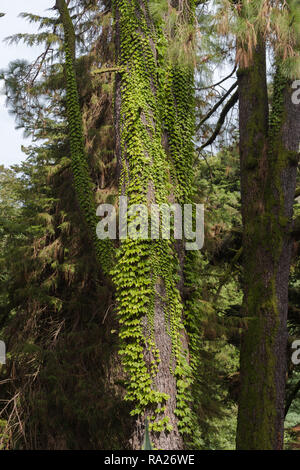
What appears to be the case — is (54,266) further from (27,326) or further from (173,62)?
(173,62)

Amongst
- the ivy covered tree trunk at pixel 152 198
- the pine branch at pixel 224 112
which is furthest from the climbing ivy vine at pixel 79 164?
the pine branch at pixel 224 112

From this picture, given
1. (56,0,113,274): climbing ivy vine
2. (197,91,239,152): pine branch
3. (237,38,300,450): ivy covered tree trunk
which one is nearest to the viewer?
(237,38,300,450): ivy covered tree trunk

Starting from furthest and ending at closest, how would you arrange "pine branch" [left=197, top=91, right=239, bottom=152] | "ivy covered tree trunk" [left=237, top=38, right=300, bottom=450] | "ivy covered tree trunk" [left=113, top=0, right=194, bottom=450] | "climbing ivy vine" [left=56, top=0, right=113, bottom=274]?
"pine branch" [left=197, top=91, right=239, bottom=152], "climbing ivy vine" [left=56, top=0, right=113, bottom=274], "ivy covered tree trunk" [left=237, top=38, right=300, bottom=450], "ivy covered tree trunk" [left=113, top=0, right=194, bottom=450]

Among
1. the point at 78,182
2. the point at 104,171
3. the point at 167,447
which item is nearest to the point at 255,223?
the point at 78,182

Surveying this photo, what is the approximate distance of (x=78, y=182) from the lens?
247 inches

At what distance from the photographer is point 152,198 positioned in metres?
4.78

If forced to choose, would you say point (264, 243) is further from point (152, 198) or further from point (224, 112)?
point (224, 112)

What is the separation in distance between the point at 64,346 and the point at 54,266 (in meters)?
1.40

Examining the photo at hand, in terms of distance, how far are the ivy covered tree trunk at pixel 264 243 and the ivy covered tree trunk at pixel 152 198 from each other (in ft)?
3.40

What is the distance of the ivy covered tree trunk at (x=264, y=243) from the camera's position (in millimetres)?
5262

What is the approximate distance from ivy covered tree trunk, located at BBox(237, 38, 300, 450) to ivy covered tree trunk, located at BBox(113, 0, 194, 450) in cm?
104

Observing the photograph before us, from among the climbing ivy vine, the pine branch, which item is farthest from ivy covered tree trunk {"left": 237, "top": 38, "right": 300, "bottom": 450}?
the climbing ivy vine

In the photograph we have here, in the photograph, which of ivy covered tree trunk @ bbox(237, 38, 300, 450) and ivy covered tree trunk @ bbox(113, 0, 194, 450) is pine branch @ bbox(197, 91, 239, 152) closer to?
ivy covered tree trunk @ bbox(237, 38, 300, 450)

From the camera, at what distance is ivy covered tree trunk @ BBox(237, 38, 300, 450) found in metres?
5.26
